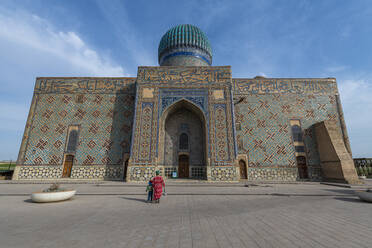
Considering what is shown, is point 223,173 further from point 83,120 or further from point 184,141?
point 83,120

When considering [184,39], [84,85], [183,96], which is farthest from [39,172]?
[184,39]

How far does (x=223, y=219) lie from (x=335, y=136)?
11419 mm

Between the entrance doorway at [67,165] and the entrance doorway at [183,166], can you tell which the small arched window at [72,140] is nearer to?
the entrance doorway at [67,165]

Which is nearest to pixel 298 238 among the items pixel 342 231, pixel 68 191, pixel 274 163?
pixel 342 231

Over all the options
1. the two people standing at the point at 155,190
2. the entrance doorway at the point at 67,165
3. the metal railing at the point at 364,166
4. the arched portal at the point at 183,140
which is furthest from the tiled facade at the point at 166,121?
the two people standing at the point at 155,190

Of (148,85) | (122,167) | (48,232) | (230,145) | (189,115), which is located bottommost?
(48,232)

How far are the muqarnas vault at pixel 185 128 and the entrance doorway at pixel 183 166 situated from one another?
66 mm

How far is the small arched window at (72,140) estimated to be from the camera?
11.1 meters

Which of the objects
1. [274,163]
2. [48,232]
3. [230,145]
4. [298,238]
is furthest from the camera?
[274,163]

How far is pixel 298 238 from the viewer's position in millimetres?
2127

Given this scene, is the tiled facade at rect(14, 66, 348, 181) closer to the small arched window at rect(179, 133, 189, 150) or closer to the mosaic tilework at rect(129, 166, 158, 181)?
the mosaic tilework at rect(129, 166, 158, 181)

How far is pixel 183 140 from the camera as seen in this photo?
1197 cm

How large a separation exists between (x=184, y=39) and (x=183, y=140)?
9246 millimetres

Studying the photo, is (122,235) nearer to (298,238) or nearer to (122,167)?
(298,238)
